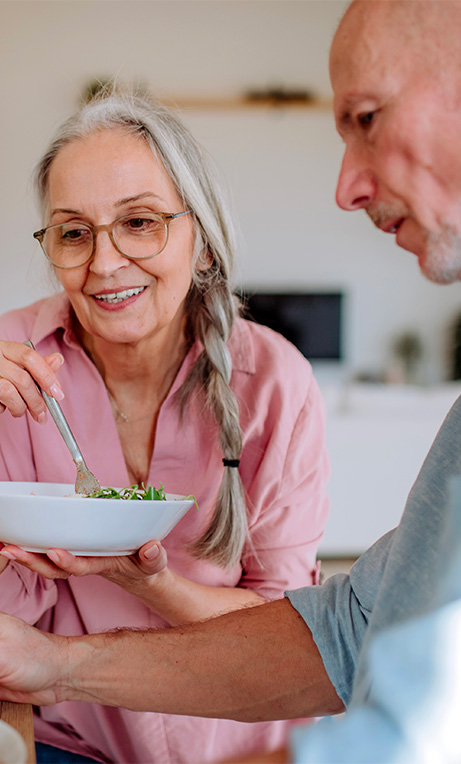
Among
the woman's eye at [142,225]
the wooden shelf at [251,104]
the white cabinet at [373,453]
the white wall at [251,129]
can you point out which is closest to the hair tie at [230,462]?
the woman's eye at [142,225]

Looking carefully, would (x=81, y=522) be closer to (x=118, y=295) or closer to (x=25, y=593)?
(x=25, y=593)

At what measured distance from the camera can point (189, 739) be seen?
148 cm

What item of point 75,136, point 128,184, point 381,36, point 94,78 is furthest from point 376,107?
point 94,78

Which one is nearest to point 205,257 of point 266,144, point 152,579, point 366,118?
point 152,579

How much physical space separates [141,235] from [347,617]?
2.65ft

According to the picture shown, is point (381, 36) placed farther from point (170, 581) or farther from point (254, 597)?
point (254, 597)

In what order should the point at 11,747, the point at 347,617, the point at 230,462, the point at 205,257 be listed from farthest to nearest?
the point at 205,257 → the point at 230,462 → the point at 347,617 → the point at 11,747

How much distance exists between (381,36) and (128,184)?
69cm

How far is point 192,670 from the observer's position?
1099 millimetres

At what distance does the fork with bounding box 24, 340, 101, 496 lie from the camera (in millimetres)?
1350

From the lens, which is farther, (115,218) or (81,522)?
(115,218)

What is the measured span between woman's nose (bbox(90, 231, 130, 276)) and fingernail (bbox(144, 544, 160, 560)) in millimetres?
539

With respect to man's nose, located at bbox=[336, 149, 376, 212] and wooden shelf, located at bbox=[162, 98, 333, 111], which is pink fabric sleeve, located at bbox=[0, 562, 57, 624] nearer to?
man's nose, located at bbox=[336, 149, 376, 212]

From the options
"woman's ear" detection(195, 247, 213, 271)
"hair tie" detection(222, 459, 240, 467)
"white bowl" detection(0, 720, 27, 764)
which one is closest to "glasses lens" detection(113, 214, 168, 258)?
"woman's ear" detection(195, 247, 213, 271)
